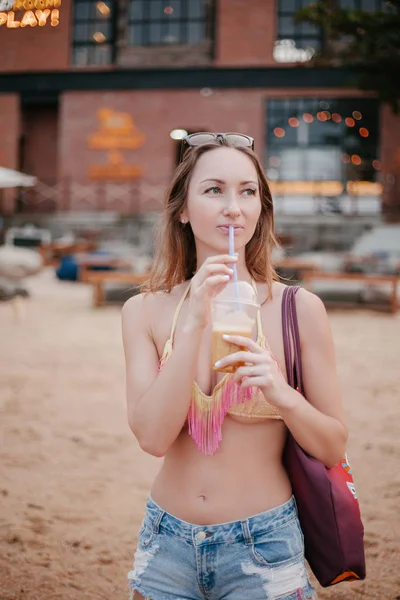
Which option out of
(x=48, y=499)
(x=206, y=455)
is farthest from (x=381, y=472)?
(x=206, y=455)

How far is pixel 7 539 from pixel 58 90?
19326 mm

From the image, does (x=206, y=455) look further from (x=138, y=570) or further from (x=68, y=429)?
(x=68, y=429)

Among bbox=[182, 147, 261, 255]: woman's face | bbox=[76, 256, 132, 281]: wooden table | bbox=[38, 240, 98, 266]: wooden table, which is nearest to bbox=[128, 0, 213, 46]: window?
bbox=[38, 240, 98, 266]: wooden table

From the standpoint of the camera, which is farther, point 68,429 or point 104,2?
point 68,429

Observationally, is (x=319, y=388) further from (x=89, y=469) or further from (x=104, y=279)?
(x=104, y=279)

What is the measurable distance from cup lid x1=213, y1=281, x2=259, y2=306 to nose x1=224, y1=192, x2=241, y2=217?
20 centimetres

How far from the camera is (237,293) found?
1.19 metres

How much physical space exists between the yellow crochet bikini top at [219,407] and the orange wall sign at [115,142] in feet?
58.2

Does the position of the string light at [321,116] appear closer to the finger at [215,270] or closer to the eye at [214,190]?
the eye at [214,190]

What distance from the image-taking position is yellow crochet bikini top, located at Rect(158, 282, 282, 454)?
130 cm

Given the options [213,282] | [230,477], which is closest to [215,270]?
[213,282]

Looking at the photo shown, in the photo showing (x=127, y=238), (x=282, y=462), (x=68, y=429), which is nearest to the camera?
(x=282, y=462)

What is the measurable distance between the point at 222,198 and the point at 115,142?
17968mm

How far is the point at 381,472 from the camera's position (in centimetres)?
306
